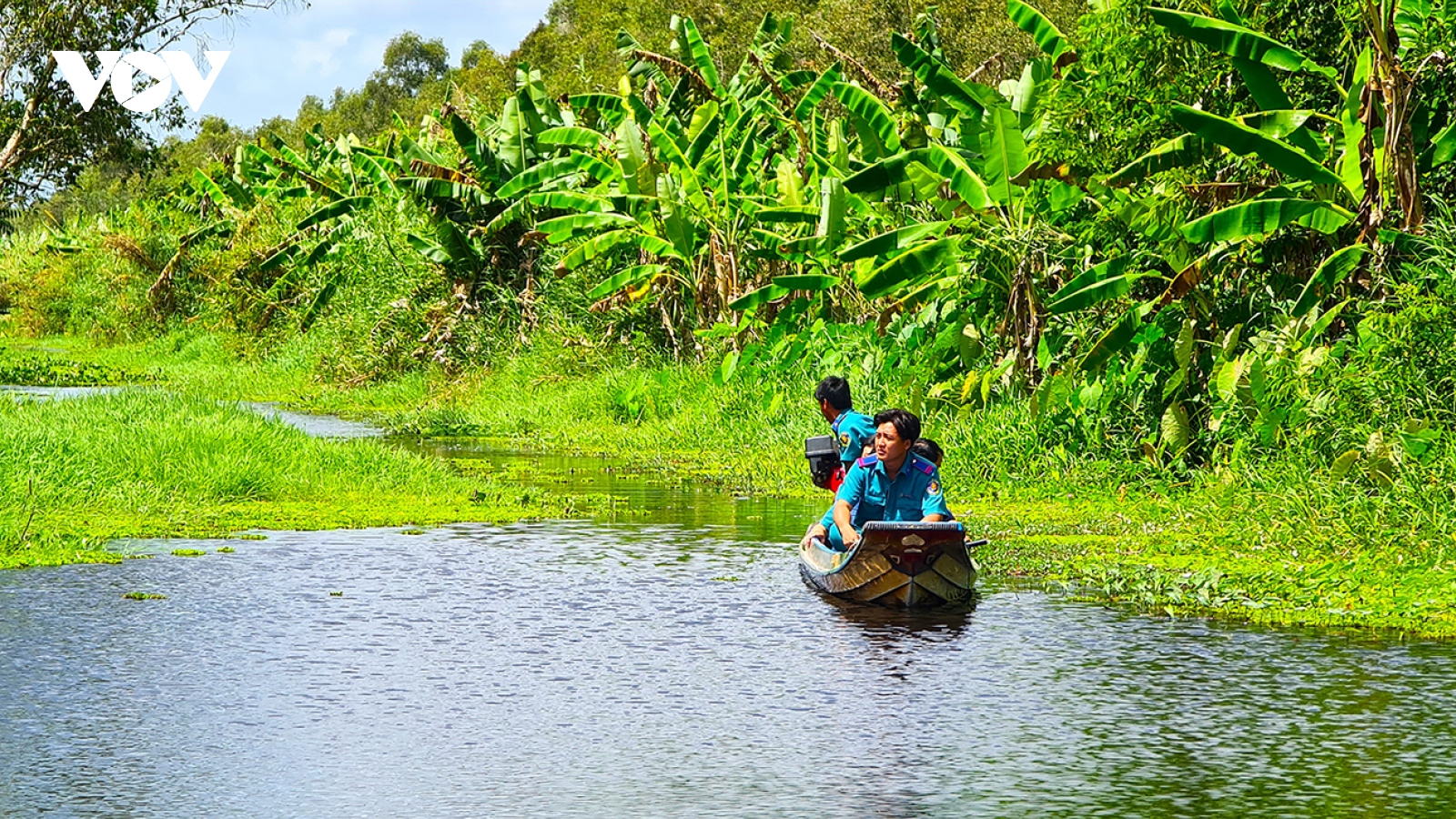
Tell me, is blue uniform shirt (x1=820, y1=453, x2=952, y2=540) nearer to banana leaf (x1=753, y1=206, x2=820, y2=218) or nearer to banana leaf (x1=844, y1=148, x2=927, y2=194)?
banana leaf (x1=844, y1=148, x2=927, y2=194)

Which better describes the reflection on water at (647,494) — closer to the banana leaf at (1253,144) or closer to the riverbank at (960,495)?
the riverbank at (960,495)

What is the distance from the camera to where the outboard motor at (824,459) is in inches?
495

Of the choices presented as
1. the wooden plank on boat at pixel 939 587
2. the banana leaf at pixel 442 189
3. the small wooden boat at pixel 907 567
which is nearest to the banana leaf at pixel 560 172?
the banana leaf at pixel 442 189

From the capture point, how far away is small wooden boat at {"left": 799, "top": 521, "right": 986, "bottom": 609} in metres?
10.7

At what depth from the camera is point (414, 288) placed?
101 feet

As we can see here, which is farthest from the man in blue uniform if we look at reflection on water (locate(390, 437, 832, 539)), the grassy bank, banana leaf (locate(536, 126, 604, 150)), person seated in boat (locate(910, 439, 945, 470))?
banana leaf (locate(536, 126, 604, 150))

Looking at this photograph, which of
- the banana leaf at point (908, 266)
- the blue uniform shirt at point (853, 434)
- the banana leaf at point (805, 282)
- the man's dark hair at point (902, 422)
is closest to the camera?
the man's dark hair at point (902, 422)

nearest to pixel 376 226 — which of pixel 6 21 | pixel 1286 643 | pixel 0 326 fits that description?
pixel 6 21

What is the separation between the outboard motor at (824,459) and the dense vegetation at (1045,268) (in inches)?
69.7

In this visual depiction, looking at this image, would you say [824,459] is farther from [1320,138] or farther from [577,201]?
[577,201]

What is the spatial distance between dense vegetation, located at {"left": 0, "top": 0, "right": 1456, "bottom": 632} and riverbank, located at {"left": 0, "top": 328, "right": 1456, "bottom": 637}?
0.05 metres

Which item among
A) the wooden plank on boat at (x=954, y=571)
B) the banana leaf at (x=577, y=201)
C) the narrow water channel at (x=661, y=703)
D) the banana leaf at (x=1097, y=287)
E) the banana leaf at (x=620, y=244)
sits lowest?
the narrow water channel at (x=661, y=703)

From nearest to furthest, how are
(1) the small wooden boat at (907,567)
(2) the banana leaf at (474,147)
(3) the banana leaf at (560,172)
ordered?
1. (1) the small wooden boat at (907,567)
2. (3) the banana leaf at (560,172)
3. (2) the banana leaf at (474,147)

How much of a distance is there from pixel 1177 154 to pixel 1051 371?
3.05 m
